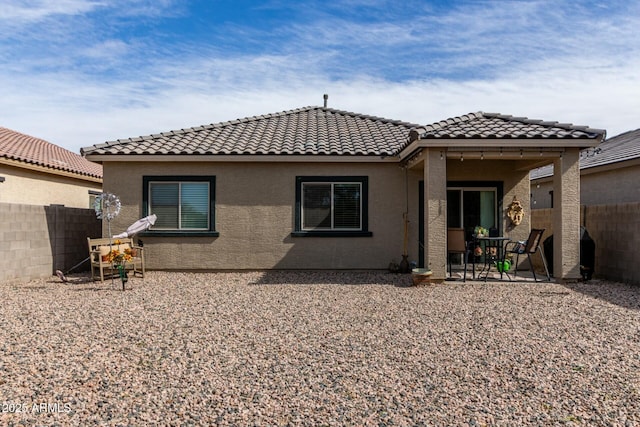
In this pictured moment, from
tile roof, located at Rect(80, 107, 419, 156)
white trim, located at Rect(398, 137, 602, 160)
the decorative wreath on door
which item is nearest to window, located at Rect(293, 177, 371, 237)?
tile roof, located at Rect(80, 107, 419, 156)

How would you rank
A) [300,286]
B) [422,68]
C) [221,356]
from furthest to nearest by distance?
[422,68], [300,286], [221,356]

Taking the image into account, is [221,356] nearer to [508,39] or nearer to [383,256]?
[383,256]

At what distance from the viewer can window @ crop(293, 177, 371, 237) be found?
11555 mm

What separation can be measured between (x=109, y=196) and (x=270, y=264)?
404 cm

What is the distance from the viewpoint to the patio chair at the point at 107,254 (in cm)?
1013

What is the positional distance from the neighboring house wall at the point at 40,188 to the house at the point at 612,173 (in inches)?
624

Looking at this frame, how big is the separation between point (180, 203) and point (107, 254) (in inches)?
82.4

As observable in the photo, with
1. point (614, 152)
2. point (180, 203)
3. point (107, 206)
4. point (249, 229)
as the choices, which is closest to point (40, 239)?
point (107, 206)

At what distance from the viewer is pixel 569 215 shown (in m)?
9.55

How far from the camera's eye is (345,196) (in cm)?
1162

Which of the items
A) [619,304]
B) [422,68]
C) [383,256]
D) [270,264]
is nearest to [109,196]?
[270,264]

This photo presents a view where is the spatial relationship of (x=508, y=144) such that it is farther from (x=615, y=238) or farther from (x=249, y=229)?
(x=249, y=229)

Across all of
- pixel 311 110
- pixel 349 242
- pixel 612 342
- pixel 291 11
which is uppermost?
pixel 291 11

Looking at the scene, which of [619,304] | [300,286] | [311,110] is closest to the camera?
[619,304]
